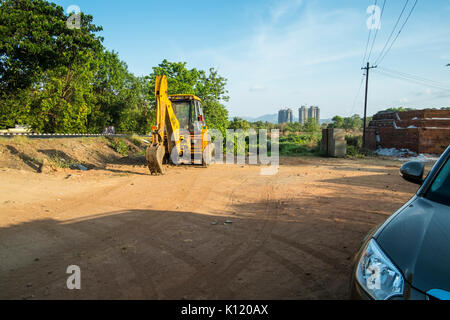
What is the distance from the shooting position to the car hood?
1.71 meters

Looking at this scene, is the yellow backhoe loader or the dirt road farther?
the yellow backhoe loader

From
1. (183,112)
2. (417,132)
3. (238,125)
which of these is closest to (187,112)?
(183,112)

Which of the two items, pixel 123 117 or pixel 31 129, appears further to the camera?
pixel 123 117

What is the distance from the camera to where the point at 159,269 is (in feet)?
11.4

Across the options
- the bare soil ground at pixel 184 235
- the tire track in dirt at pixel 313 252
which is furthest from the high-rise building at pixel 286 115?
the tire track in dirt at pixel 313 252

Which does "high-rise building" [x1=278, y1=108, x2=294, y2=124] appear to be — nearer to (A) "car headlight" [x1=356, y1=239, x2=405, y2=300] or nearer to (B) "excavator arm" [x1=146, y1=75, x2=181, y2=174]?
(B) "excavator arm" [x1=146, y1=75, x2=181, y2=174]

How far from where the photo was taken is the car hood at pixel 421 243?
5.60ft

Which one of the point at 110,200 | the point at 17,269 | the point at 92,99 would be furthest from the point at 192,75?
the point at 17,269

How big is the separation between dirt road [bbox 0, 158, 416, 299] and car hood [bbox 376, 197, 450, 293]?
1160 millimetres

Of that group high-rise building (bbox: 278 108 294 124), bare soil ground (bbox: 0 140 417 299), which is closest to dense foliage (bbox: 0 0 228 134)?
bare soil ground (bbox: 0 140 417 299)

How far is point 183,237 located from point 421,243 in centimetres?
347

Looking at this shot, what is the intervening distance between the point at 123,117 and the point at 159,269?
33.2m
